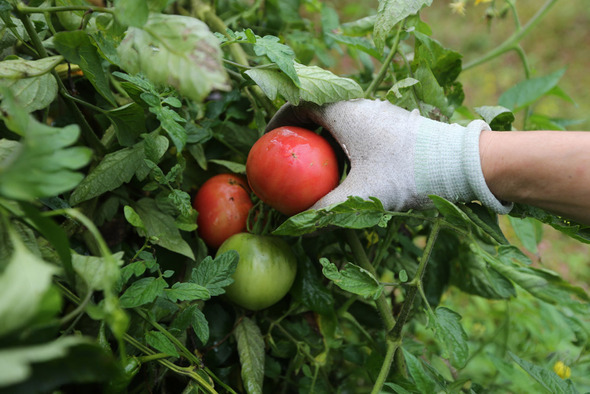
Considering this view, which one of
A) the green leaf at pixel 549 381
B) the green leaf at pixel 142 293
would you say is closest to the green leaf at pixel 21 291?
the green leaf at pixel 142 293

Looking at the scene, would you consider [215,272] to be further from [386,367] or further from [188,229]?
[386,367]

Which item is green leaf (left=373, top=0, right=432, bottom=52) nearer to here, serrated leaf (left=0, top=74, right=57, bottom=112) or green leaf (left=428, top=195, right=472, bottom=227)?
green leaf (left=428, top=195, right=472, bottom=227)

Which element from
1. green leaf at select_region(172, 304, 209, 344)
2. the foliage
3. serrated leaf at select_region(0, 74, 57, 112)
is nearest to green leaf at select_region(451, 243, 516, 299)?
the foliage

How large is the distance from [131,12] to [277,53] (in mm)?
201

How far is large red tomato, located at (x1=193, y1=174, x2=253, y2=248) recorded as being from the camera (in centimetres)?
71

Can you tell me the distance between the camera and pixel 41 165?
0.32 m

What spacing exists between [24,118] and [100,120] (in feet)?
1.04

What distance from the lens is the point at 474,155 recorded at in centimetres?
62

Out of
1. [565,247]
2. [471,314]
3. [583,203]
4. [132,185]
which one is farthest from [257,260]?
[565,247]

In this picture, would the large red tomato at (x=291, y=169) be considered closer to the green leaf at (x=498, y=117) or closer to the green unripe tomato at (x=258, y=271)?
the green unripe tomato at (x=258, y=271)

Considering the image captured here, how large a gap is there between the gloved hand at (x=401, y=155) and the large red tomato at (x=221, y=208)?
0.16m

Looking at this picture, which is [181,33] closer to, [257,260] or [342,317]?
[257,260]

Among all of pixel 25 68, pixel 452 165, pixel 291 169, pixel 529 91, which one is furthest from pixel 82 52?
pixel 529 91

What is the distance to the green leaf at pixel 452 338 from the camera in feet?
1.83
